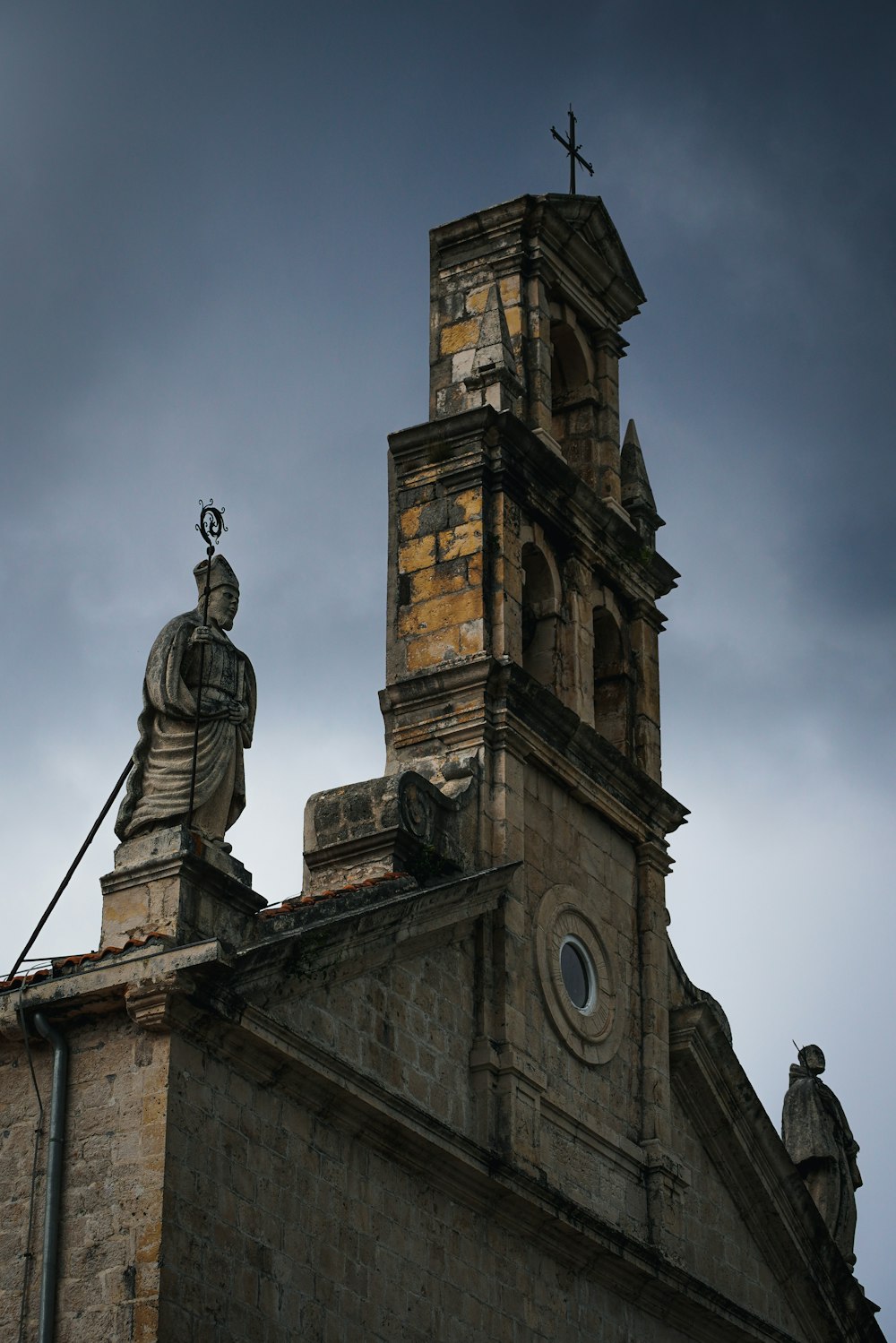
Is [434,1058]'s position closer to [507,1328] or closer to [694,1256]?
[507,1328]

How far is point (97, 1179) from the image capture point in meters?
17.2

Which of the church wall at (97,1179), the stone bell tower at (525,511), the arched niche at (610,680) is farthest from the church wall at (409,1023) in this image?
the arched niche at (610,680)

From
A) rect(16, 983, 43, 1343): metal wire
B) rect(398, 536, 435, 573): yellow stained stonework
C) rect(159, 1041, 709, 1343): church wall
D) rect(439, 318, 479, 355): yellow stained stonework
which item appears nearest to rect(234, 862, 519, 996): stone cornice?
rect(159, 1041, 709, 1343): church wall

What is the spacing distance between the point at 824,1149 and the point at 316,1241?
9.39 meters

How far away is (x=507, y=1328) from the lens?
20.4 m

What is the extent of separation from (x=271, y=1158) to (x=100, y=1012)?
1.59 m

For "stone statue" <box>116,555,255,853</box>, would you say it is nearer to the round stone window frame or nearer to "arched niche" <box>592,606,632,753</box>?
the round stone window frame

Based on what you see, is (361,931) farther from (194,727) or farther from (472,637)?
(472,637)

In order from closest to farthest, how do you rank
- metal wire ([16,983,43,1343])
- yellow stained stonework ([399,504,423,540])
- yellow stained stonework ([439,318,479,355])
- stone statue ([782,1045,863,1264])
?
1. metal wire ([16,983,43,1343])
2. yellow stained stonework ([399,504,423,540])
3. yellow stained stonework ([439,318,479,355])
4. stone statue ([782,1045,863,1264])

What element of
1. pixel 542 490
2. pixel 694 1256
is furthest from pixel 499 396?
pixel 694 1256

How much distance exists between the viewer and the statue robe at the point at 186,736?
19.0 meters

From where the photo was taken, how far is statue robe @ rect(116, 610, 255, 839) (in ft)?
62.5

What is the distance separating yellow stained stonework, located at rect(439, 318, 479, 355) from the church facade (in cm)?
3

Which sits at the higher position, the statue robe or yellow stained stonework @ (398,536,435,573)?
yellow stained stonework @ (398,536,435,573)
